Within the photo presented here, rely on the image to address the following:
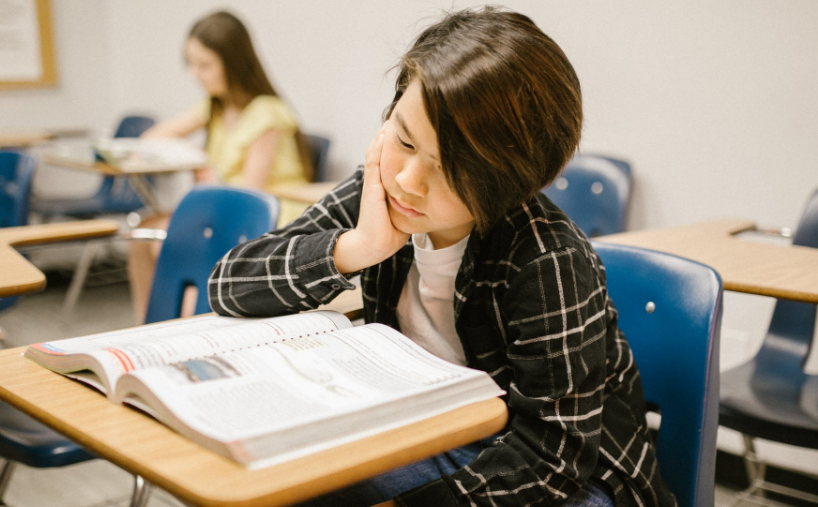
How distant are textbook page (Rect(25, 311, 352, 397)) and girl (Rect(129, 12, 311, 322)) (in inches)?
→ 79.8

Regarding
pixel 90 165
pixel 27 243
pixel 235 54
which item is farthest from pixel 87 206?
pixel 27 243

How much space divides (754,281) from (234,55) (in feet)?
7.32

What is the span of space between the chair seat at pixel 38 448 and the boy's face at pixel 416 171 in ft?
2.43

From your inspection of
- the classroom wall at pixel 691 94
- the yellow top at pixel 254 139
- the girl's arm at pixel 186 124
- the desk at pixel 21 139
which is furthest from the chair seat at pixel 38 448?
the desk at pixel 21 139

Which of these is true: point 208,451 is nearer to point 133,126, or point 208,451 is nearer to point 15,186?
point 15,186

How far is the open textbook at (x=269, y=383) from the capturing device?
0.59 meters

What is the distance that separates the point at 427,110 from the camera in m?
0.81

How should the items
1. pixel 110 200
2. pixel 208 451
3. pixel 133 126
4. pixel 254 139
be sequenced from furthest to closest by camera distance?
pixel 133 126 < pixel 110 200 < pixel 254 139 < pixel 208 451

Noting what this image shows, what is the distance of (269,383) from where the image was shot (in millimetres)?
663

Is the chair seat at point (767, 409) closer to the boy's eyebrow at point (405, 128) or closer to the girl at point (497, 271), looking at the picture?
the girl at point (497, 271)

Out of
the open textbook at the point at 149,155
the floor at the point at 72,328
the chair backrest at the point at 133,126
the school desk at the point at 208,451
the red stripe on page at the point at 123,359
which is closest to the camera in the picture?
the school desk at the point at 208,451

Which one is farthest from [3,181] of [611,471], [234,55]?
[611,471]

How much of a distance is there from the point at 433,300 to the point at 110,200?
3.48 metres

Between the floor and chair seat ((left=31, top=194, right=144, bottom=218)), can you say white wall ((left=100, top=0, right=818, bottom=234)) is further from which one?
chair seat ((left=31, top=194, right=144, bottom=218))
